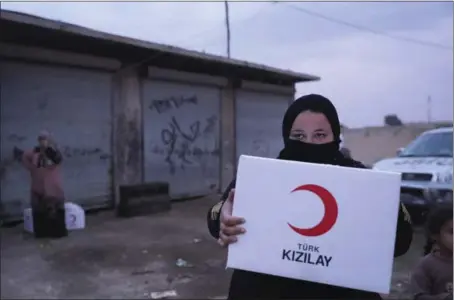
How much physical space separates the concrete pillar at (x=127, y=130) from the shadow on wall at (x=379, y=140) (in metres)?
19.1

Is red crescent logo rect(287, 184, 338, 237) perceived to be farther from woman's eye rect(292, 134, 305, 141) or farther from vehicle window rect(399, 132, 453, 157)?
vehicle window rect(399, 132, 453, 157)

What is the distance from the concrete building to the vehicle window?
14.9 feet

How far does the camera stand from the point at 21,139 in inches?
349

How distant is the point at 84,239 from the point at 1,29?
343cm

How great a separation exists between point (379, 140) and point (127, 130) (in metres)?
22.6

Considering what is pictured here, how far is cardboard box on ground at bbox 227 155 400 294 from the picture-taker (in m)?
1.58

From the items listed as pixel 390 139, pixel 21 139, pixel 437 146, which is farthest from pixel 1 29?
pixel 390 139

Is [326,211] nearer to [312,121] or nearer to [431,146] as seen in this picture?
[312,121]

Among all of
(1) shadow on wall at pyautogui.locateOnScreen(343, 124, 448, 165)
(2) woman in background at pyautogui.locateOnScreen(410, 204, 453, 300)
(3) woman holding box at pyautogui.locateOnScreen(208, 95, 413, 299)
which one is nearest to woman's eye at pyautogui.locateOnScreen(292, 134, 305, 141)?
(3) woman holding box at pyautogui.locateOnScreen(208, 95, 413, 299)

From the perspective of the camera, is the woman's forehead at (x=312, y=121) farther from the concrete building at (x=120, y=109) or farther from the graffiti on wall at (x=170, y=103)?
the graffiti on wall at (x=170, y=103)

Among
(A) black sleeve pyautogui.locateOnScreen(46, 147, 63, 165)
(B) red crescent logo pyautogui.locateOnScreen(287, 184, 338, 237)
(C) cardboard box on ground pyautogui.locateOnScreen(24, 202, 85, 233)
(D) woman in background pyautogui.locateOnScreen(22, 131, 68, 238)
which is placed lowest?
(C) cardboard box on ground pyautogui.locateOnScreen(24, 202, 85, 233)

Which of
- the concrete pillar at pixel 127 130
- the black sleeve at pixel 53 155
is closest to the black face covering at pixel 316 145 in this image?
the black sleeve at pixel 53 155

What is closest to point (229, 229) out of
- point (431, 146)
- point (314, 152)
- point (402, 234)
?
point (314, 152)

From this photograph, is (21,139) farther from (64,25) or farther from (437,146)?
(437,146)
